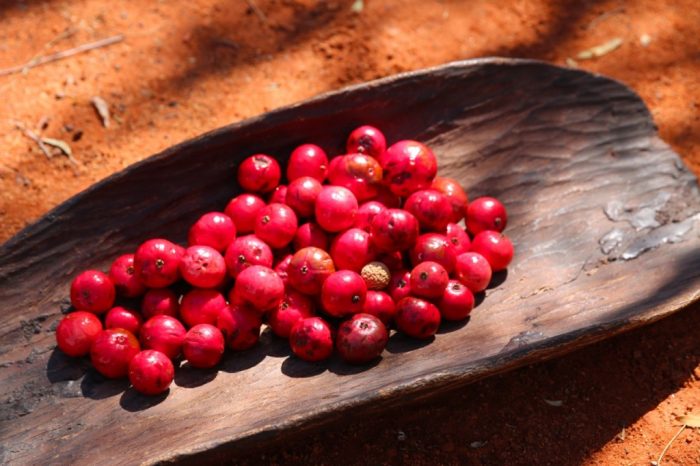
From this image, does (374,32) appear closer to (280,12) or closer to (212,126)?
(280,12)

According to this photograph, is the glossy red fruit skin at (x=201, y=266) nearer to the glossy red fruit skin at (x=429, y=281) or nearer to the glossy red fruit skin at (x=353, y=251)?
the glossy red fruit skin at (x=353, y=251)

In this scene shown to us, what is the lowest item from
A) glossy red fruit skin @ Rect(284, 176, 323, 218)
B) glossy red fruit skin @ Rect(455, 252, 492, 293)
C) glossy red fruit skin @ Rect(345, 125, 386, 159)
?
glossy red fruit skin @ Rect(455, 252, 492, 293)


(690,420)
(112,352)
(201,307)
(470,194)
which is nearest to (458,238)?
(470,194)

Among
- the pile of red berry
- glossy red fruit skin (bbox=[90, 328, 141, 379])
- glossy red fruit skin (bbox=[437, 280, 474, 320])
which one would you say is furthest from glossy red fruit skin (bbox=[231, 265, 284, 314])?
glossy red fruit skin (bbox=[437, 280, 474, 320])

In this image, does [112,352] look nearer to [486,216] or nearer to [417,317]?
[417,317]

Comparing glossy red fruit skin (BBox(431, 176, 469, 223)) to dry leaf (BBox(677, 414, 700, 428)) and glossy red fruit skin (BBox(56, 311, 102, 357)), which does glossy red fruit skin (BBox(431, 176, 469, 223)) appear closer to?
dry leaf (BBox(677, 414, 700, 428))

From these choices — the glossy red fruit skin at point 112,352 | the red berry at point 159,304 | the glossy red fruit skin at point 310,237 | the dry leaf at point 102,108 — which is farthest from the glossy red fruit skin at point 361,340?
the dry leaf at point 102,108
